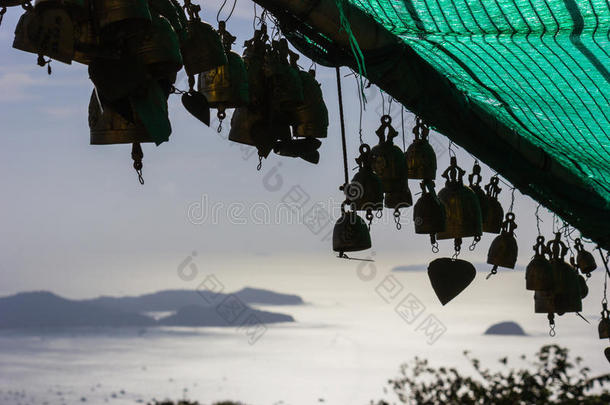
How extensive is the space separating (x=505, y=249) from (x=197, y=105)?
3.02m

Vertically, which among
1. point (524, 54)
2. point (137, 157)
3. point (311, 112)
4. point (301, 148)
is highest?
point (524, 54)

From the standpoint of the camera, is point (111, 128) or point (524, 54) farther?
point (524, 54)

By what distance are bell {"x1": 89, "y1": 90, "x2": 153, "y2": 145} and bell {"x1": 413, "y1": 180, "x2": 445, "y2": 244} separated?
6.95 ft

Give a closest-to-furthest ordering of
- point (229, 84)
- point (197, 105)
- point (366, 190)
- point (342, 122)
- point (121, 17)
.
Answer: point (121, 17) → point (197, 105) → point (229, 84) → point (342, 122) → point (366, 190)

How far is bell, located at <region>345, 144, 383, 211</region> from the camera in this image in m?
3.36

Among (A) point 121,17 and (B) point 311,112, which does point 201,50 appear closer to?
(A) point 121,17

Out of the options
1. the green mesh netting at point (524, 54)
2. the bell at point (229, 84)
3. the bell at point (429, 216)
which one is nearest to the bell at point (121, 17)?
the bell at point (229, 84)

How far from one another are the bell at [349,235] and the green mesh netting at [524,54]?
0.68 metres

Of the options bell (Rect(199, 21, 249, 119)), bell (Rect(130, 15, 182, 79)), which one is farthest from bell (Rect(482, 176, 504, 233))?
bell (Rect(130, 15, 182, 79))

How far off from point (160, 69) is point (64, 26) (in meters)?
0.22

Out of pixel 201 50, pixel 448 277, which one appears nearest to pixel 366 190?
pixel 448 277

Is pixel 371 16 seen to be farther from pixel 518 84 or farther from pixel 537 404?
pixel 537 404

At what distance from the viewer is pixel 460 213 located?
3.83 meters

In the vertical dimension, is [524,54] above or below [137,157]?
above
